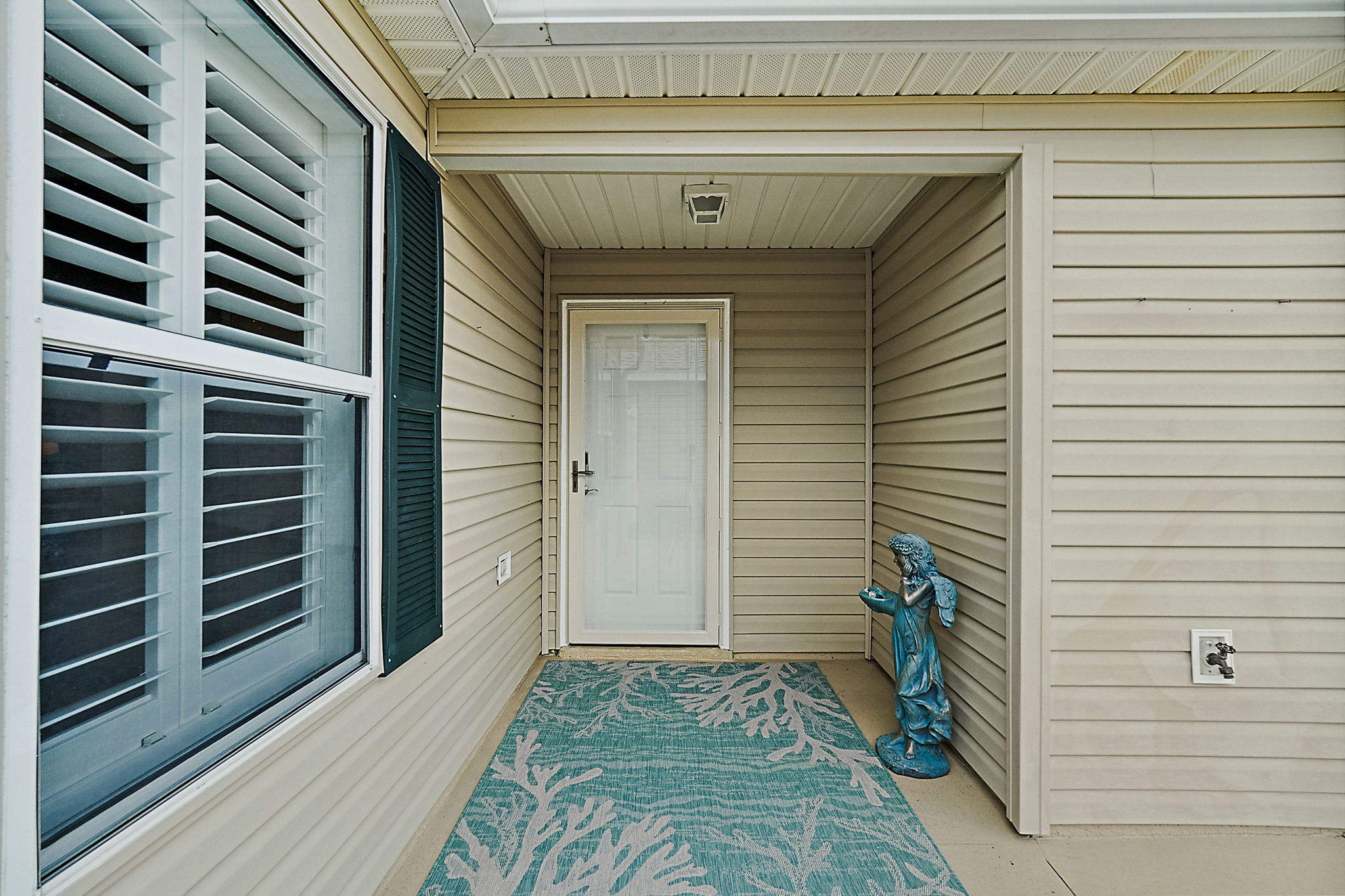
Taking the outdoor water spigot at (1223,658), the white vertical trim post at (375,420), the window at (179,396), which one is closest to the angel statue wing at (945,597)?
the outdoor water spigot at (1223,658)

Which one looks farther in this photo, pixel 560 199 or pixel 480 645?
pixel 560 199

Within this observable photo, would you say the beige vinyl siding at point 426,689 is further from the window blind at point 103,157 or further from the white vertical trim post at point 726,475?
the white vertical trim post at point 726,475

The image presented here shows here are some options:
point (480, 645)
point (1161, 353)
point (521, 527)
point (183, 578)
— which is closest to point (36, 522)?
point (183, 578)

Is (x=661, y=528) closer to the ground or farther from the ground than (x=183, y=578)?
closer to the ground

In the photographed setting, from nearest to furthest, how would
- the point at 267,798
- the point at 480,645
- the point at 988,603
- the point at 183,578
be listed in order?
1. the point at 183,578
2. the point at 267,798
3. the point at 988,603
4. the point at 480,645

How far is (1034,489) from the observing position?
199cm

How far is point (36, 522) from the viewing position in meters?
0.83

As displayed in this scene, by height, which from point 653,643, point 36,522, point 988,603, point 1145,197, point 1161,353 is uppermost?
point 1145,197

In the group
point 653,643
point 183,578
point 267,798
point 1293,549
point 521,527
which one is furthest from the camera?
point 653,643

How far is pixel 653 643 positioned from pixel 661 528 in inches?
25.6

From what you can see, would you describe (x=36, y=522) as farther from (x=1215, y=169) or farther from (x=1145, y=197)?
(x=1215, y=169)

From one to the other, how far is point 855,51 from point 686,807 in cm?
238

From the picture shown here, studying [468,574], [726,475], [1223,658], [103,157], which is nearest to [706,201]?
[726,475]

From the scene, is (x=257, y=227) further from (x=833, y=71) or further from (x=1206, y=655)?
(x=1206, y=655)
